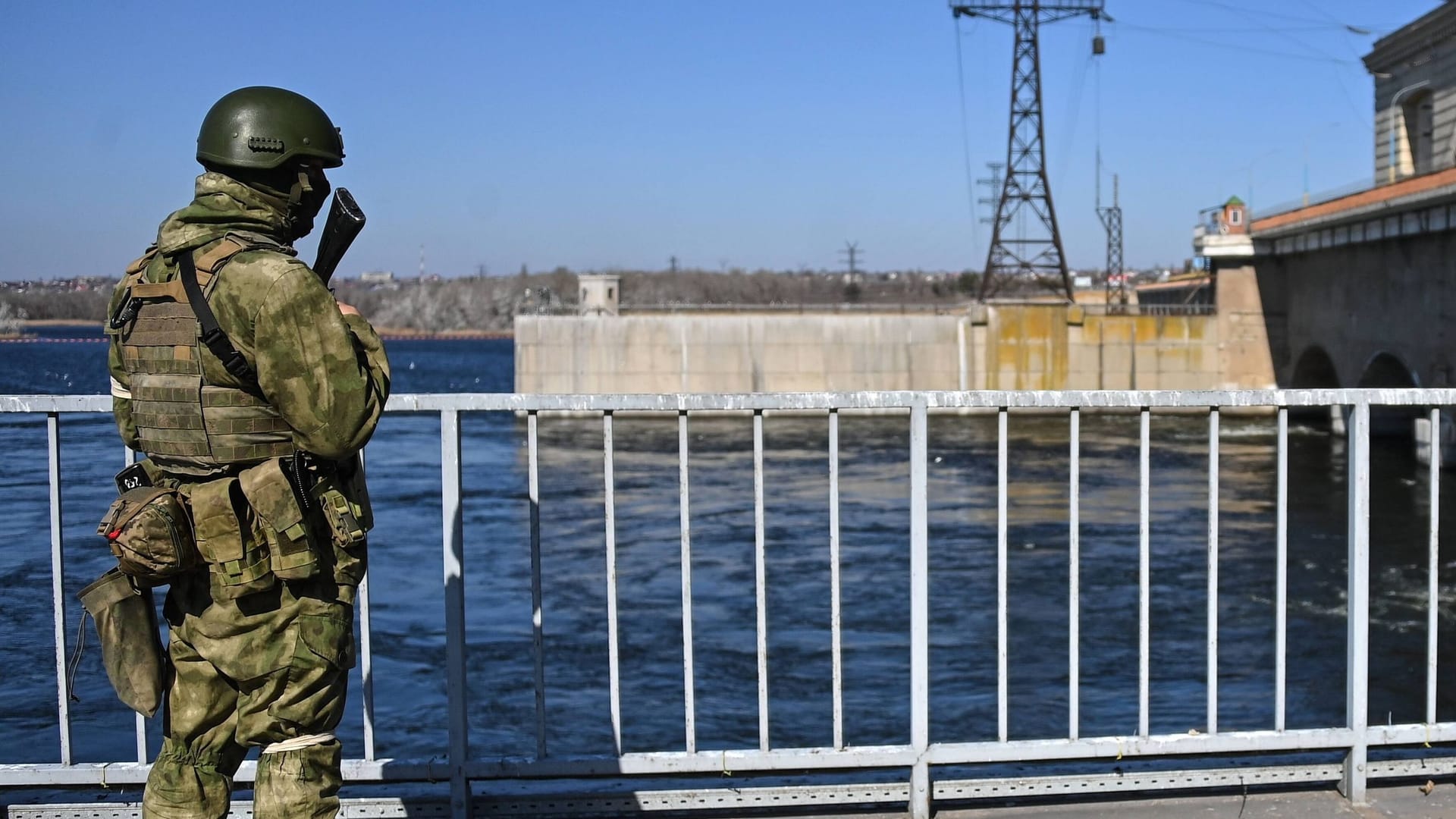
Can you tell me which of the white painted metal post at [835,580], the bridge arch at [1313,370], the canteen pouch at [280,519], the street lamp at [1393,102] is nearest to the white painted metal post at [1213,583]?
the white painted metal post at [835,580]

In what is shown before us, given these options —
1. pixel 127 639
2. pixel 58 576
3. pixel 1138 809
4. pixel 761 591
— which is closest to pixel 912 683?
pixel 761 591

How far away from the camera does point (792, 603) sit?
43.9 ft

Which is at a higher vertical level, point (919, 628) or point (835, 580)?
point (835, 580)

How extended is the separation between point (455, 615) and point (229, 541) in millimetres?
1057

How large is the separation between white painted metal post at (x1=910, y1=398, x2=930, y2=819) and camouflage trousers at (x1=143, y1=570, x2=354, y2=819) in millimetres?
1631

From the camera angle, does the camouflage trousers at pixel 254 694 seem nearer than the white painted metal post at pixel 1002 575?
Yes

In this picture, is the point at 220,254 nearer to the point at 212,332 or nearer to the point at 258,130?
the point at 212,332

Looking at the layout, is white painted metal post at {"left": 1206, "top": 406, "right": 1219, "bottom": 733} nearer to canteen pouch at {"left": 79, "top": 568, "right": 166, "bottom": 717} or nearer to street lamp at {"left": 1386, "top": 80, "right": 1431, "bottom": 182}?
canteen pouch at {"left": 79, "top": 568, "right": 166, "bottom": 717}

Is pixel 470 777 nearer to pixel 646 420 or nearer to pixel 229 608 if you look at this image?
pixel 229 608

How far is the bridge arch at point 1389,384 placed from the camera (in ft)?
101

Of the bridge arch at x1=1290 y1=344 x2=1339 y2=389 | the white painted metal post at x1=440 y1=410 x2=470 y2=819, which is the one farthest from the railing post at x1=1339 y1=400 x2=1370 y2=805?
the bridge arch at x1=1290 y1=344 x2=1339 y2=389

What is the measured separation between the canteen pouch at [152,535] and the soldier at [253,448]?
0.03m

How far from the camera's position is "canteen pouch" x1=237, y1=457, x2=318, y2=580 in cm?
263

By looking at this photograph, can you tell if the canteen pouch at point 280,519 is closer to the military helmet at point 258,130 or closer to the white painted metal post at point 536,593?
the military helmet at point 258,130
